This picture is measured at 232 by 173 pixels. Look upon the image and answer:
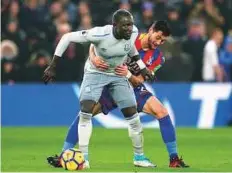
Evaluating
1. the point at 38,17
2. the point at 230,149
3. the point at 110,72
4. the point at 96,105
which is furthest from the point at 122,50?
the point at 38,17

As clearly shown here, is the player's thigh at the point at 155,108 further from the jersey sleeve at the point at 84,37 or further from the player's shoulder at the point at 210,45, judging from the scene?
the player's shoulder at the point at 210,45

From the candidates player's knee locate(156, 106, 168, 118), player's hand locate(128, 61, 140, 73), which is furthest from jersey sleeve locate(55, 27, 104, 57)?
player's knee locate(156, 106, 168, 118)

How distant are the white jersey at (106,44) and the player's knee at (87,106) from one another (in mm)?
488

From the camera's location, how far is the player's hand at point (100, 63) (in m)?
11.9

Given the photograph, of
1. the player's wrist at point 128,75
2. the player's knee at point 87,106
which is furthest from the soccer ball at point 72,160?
the player's wrist at point 128,75

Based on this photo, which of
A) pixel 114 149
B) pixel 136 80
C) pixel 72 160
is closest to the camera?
pixel 72 160

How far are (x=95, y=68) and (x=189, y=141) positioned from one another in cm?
601

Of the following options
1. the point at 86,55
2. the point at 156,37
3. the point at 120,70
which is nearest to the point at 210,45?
the point at 86,55

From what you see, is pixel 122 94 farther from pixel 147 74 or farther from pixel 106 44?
pixel 106 44

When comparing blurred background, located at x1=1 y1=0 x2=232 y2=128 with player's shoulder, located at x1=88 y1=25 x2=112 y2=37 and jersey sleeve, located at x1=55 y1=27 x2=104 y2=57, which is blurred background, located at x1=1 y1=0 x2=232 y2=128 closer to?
jersey sleeve, located at x1=55 y1=27 x2=104 y2=57

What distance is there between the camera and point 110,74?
12.0 metres

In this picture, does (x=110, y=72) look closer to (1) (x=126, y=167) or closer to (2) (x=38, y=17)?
(1) (x=126, y=167)

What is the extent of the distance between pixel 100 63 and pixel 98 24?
34.2ft

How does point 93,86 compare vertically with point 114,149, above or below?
above
